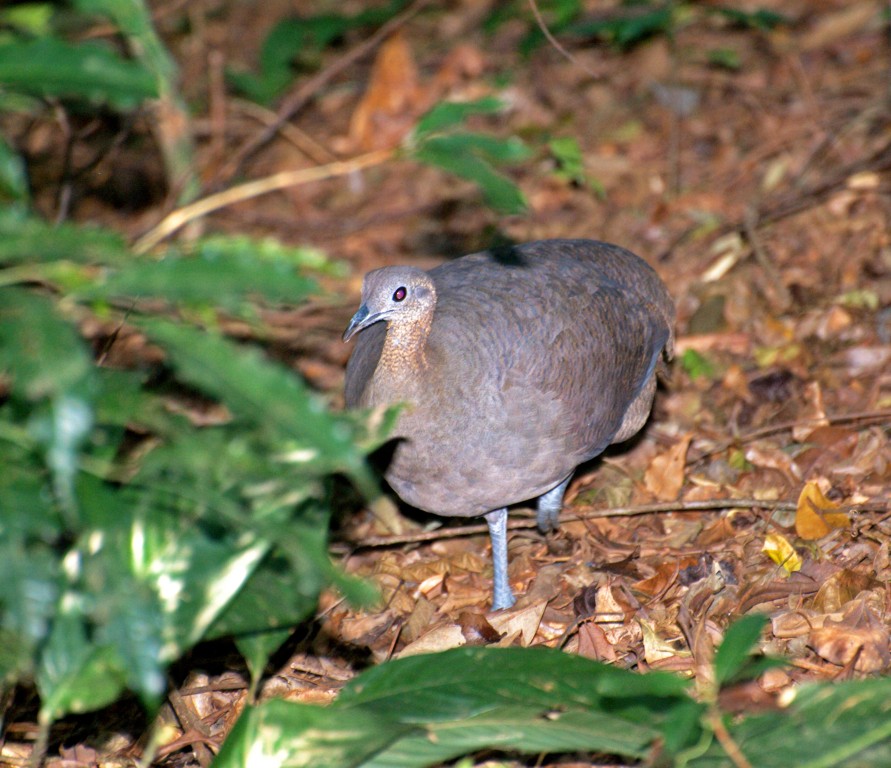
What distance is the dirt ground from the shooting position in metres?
3.92

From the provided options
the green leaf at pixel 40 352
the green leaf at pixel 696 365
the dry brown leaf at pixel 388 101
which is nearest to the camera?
the green leaf at pixel 40 352

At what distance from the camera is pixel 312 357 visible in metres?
5.79

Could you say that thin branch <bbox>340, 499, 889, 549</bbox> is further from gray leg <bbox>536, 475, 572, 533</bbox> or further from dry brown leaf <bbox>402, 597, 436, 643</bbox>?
dry brown leaf <bbox>402, 597, 436, 643</bbox>

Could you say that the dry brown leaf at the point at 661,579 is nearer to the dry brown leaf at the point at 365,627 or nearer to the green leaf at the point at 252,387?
the dry brown leaf at the point at 365,627

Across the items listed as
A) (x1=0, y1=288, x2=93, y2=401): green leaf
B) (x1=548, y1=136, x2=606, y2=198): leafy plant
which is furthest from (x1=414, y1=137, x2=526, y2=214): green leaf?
(x1=548, y1=136, x2=606, y2=198): leafy plant

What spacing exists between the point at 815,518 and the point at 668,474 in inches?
29.3

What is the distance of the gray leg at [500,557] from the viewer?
420cm

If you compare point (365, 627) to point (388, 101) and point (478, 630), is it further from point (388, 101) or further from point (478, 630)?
point (388, 101)

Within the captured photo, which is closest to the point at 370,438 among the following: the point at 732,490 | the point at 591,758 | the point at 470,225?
the point at 591,758

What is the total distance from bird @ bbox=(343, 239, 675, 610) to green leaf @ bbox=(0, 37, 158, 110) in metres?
2.04

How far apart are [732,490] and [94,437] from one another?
125 inches

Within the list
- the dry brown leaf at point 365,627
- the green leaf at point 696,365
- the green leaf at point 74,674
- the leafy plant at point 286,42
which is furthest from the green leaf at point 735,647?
the leafy plant at point 286,42

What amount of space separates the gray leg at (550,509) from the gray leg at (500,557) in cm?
31

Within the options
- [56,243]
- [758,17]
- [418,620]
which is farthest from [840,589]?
[758,17]
